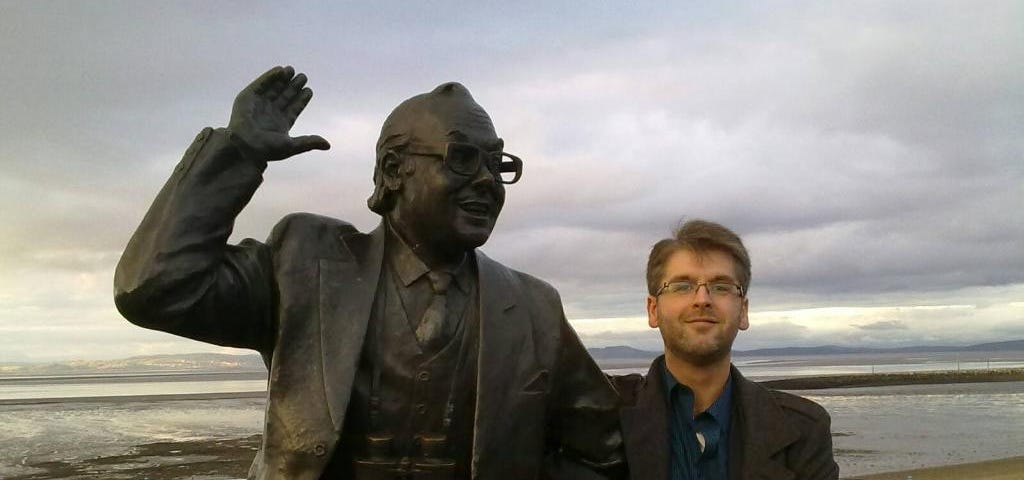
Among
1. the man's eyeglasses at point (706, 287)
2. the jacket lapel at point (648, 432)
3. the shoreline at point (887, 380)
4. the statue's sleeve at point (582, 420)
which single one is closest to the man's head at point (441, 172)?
the statue's sleeve at point (582, 420)

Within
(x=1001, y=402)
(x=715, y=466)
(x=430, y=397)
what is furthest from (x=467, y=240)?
(x=1001, y=402)

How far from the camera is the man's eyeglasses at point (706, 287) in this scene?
322 cm

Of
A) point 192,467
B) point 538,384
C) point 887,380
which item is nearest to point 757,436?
point 538,384

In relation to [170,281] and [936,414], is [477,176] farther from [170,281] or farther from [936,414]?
[936,414]

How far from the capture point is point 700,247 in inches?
130

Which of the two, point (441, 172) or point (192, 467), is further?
point (192, 467)

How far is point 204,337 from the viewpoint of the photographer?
2777 millimetres

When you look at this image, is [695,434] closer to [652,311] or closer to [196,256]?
[652,311]

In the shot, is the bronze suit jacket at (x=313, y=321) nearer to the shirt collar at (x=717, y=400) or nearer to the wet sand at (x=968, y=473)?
the shirt collar at (x=717, y=400)

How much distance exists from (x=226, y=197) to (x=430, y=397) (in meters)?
0.91

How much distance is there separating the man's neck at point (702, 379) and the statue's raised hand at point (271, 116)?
1605 millimetres

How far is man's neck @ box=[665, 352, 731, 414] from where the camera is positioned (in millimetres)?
3324

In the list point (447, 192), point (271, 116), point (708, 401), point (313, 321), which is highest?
point (271, 116)

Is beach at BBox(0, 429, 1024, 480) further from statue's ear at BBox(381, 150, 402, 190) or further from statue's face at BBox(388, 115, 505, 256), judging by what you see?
statue's ear at BBox(381, 150, 402, 190)
